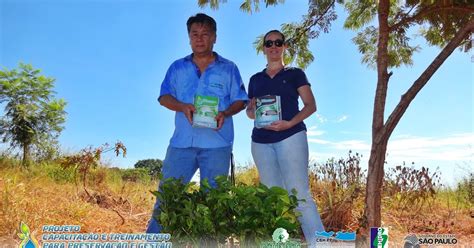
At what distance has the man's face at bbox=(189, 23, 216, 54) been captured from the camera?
3.17 m

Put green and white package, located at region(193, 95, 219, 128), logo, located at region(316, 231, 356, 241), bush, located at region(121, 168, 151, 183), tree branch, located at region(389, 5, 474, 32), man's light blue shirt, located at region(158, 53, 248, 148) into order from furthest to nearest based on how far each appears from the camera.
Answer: bush, located at region(121, 168, 151, 183), tree branch, located at region(389, 5, 474, 32), man's light blue shirt, located at region(158, 53, 248, 148), green and white package, located at region(193, 95, 219, 128), logo, located at region(316, 231, 356, 241)

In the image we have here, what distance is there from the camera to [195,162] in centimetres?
315

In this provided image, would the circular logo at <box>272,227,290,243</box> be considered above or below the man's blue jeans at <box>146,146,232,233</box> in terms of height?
below

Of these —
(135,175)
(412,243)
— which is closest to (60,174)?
(135,175)

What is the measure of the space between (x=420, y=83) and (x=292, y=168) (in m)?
1.96

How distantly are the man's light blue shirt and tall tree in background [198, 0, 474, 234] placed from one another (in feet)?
5.82

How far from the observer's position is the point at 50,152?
32.8 feet

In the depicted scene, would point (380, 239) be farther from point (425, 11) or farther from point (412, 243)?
point (425, 11)

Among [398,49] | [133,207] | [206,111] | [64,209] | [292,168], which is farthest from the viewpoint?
[133,207]

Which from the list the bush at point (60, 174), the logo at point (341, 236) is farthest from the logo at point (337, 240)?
the bush at point (60, 174)

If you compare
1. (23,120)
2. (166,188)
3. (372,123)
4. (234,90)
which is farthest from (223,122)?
(23,120)

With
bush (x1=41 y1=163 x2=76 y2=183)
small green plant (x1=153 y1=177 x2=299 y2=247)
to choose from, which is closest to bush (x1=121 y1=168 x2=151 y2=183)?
bush (x1=41 y1=163 x2=76 y2=183)

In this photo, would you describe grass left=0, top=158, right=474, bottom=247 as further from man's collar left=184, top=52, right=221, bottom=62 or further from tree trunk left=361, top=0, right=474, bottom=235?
man's collar left=184, top=52, right=221, bottom=62

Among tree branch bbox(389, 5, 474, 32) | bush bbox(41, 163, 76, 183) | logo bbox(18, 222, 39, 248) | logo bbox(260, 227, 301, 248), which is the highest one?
tree branch bbox(389, 5, 474, 32)
